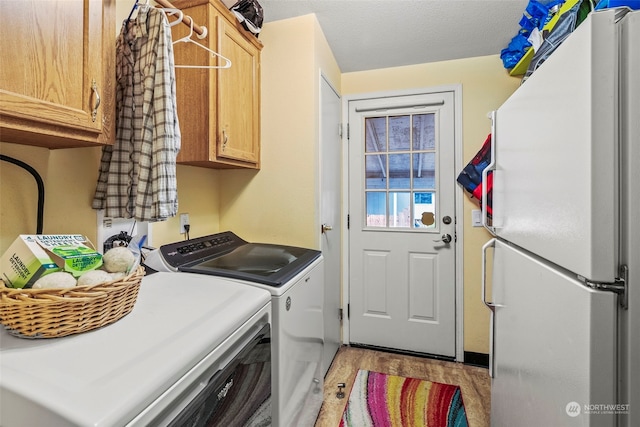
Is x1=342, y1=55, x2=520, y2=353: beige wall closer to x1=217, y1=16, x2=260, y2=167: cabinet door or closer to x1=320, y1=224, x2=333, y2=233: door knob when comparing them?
x1=320, y1=224, x2=333, y2=233: door knob

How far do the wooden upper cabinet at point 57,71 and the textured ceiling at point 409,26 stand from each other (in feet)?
3.74

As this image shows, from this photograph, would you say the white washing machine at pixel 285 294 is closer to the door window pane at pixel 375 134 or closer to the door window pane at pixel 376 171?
the door window pane at pixel 376 171

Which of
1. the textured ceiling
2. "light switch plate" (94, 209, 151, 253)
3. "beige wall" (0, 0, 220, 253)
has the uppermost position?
the textured ceiling

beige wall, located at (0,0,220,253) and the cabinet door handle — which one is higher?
the cabinet door handle

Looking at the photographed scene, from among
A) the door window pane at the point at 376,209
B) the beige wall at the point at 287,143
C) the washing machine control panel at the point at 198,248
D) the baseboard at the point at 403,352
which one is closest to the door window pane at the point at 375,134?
the door window pane at the point at 376,209

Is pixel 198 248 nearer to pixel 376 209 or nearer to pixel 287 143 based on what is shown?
pixel 287 143

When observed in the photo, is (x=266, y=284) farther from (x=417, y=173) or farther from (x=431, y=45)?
(x=431, y=45)

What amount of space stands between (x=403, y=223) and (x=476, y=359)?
1.18m

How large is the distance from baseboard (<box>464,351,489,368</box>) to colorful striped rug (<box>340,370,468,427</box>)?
38 centimetres

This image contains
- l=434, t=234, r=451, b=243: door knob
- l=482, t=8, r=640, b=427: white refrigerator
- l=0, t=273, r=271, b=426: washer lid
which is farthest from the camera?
l=434, t=234, r=451, b=243: door knob

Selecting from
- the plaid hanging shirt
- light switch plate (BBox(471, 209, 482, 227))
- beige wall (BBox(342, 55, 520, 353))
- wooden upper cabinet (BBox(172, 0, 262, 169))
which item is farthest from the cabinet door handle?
light switch plate (BBox(471, 209, 482, 227))

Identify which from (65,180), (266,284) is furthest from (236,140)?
(266,284)

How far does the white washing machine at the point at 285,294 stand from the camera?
1.17 meters

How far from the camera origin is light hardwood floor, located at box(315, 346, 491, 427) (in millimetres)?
1753
